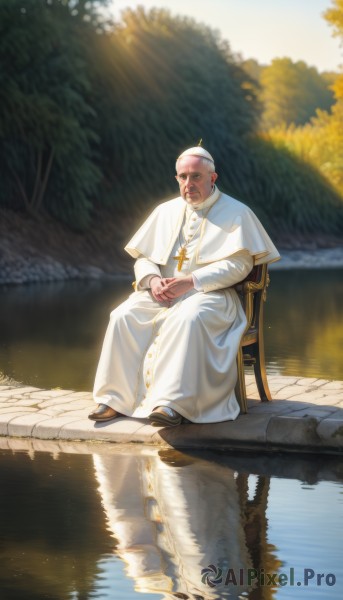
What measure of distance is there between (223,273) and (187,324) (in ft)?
1.67

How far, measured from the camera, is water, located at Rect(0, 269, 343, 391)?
10.1m

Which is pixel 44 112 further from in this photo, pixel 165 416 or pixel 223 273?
pixel 165 416

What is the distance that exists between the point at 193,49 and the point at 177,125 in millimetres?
3088

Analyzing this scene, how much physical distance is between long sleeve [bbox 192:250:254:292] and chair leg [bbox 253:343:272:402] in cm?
52

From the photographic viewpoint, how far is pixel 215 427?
668cm

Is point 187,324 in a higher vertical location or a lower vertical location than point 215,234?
lower

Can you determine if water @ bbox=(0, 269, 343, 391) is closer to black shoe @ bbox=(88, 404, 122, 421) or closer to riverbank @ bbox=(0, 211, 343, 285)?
riverbank @ bbox=(0, 211, 343, 285)

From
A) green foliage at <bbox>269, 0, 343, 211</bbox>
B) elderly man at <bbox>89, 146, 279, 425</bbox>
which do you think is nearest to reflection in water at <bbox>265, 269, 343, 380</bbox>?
elderly man at <bbox>89, 146, 279, 425</bbox>

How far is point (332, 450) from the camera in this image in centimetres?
645

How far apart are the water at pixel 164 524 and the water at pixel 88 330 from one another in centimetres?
285

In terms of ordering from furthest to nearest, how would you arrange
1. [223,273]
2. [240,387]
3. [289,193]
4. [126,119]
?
[289,193]
[126,119]
[223,273]
[240,387]

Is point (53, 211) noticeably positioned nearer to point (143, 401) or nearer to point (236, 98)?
point (236, 98)

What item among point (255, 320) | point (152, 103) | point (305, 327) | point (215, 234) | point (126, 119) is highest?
point (152, 103)

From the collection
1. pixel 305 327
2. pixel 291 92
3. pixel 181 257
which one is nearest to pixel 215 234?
pixel 181 257
